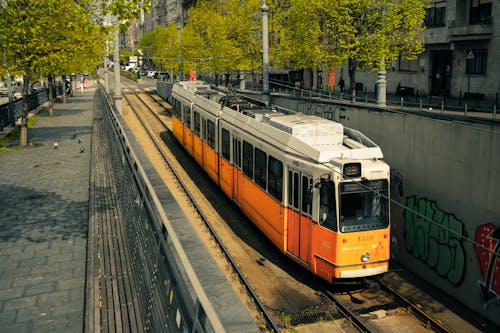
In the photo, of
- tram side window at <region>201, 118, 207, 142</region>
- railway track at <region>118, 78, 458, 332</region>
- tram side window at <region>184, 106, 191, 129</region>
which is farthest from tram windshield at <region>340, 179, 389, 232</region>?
Result: tram side window at <region>184, 106, 191, 129</region>

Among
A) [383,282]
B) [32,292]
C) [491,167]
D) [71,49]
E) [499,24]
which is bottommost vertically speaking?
[383,282]

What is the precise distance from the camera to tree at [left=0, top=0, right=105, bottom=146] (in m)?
22.4

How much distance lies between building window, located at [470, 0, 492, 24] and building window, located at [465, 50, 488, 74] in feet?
7.66

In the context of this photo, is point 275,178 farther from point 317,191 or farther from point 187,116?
point 187,116

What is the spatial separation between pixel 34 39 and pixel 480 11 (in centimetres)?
3159

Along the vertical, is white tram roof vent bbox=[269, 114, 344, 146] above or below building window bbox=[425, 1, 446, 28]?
below

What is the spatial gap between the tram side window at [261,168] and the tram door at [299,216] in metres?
1.75

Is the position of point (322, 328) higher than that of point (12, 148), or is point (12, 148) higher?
point (12, 148)

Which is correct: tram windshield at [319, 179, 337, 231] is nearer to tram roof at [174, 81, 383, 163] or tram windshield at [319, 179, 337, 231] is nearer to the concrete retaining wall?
tram roof at [174, 81, 383, 163]

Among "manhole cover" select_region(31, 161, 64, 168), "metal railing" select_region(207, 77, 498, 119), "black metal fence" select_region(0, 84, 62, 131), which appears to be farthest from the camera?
"black metal fence" select_region(0, 84, 62, 131)

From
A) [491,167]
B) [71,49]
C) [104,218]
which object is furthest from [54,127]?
[491,167]

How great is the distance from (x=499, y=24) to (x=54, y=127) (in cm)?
3160

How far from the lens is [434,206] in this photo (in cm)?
1334

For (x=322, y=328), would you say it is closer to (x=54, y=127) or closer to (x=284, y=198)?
(x=284, y=198)
